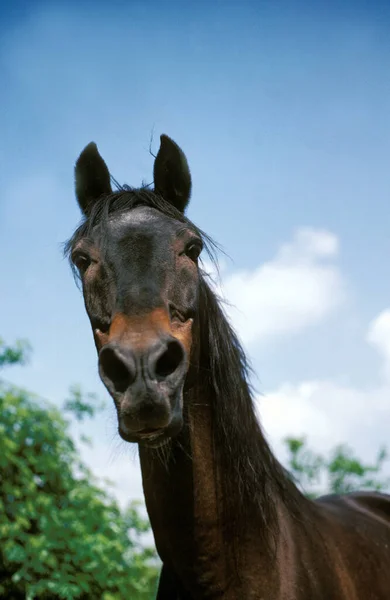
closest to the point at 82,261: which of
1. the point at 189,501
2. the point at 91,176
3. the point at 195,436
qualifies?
the point at 91,176

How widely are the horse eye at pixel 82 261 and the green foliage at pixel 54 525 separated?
372 cm

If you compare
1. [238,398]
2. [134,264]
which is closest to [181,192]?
[134,264]

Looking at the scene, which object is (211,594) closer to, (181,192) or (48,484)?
(181,192)

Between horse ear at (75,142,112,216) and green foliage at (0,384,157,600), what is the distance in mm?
3582

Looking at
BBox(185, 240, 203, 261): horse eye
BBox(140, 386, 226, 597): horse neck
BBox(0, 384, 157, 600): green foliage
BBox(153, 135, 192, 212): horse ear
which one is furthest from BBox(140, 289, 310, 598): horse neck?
BBox(0, 384, 157, 600): green foliage

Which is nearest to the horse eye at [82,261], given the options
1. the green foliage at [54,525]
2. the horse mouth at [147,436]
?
the horse mouth at [147,436]

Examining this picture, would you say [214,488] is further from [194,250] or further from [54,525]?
[54,525]

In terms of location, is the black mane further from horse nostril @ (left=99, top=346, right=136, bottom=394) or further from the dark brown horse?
horse nostril @ (left=99, top=346, right=136, bottom=394)

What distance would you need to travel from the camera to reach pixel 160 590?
288 cm

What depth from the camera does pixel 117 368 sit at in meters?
2.17

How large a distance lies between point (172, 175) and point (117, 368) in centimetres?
137

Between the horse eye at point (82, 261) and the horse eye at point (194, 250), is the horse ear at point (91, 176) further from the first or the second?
the horse eye at point (194, 250)

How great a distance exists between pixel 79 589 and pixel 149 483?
12.0 ft

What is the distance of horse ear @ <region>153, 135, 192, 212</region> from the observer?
318cm
